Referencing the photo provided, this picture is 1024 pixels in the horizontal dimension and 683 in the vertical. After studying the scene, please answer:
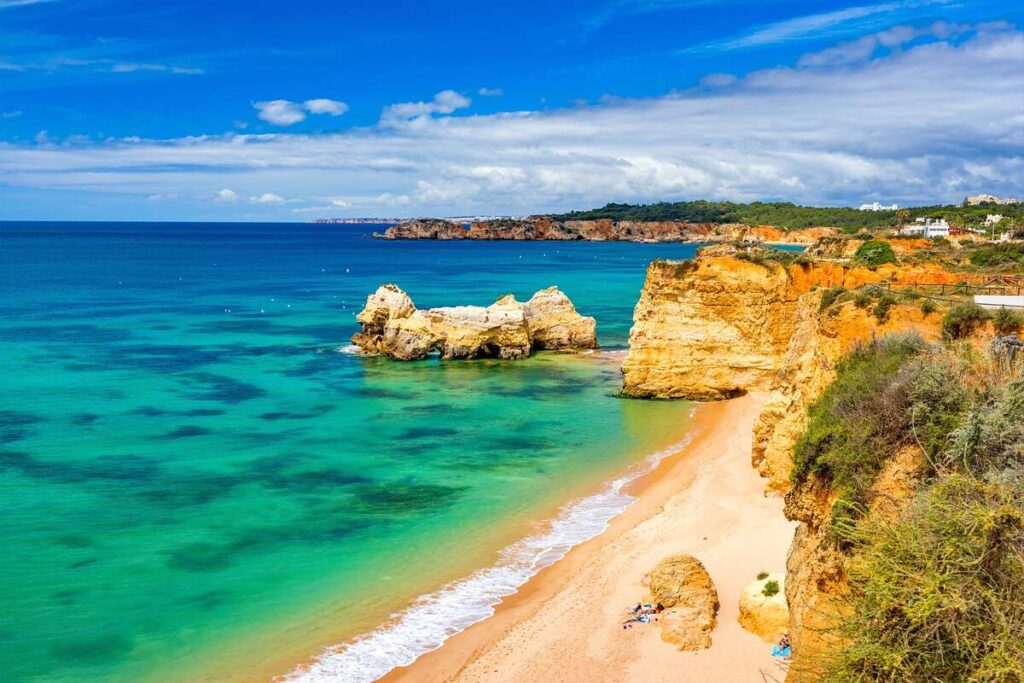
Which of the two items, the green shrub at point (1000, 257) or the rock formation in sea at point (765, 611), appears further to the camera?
the green shrub at point (1000, 257)

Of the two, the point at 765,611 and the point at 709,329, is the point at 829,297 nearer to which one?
the point at 765,611

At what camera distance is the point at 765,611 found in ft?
48.9

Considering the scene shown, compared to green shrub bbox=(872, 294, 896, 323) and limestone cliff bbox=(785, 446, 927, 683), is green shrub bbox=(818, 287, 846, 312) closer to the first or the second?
green shrub bbox=(872, 294, 896, 323)

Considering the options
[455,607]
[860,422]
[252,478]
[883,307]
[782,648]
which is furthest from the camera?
[252,478]

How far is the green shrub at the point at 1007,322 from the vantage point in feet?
50.3

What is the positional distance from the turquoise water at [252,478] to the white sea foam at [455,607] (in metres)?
0.43

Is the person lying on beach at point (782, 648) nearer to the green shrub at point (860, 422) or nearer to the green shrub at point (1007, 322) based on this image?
the green shrub at point (860, 422)

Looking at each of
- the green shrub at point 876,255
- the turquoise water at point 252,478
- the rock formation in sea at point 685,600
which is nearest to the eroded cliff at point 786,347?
the rock formation in sea at point 685,600

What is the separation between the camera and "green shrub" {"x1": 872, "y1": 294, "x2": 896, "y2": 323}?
1742cm

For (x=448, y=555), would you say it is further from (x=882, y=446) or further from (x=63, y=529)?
(x=882, y=446)

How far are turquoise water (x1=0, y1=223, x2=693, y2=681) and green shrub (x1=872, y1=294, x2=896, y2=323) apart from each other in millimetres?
10052

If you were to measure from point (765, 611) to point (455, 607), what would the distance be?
20.9ft

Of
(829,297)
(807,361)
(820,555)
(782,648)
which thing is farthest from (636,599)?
(829,297)

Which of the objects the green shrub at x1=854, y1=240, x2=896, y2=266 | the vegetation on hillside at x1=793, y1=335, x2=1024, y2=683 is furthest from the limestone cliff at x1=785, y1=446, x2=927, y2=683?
the green shrub at x1=854, y1=240, x2=896, y2=266
